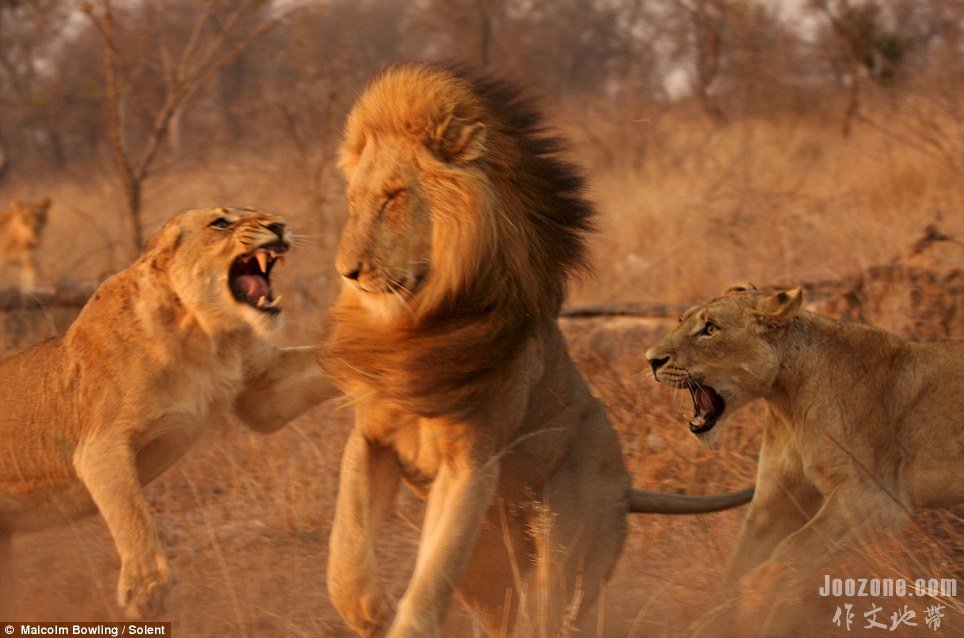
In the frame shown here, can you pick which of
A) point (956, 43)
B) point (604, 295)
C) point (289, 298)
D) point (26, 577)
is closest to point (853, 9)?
point (956, 43)

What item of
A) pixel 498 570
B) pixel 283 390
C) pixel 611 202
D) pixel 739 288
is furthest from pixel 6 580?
pixel 611 202

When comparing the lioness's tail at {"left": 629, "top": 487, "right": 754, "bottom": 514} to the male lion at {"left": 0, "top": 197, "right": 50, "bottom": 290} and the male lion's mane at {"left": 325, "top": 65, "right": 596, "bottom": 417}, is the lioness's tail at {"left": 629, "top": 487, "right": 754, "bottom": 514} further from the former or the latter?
the male lion at {"left": 0, "top": 197, "right": 50, "bottom": 290}

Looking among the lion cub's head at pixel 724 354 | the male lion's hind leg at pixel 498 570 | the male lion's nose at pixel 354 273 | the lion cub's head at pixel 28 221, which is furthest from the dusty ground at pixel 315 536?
the lion cub's head at pixel 28 221

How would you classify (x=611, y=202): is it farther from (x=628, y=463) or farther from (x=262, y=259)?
(x=262, y=259)

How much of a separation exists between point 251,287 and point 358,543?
812 millimetres

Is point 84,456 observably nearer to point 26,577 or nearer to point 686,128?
point 26,577

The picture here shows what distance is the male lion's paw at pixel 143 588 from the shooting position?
9.14ft

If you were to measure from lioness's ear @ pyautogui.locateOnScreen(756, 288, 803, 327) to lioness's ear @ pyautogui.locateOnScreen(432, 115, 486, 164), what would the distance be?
1.13 m

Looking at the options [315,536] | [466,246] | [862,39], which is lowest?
[315,536]

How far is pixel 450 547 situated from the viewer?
8.95 ft

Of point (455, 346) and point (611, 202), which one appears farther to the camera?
point (611, 202)

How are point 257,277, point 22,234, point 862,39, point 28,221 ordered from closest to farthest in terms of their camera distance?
point 257,277, point 22,234, point 28,221, point 862,39

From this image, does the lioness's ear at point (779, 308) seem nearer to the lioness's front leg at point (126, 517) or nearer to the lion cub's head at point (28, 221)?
the lioness's front leg at point (126, 517)

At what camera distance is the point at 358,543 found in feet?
9.32
